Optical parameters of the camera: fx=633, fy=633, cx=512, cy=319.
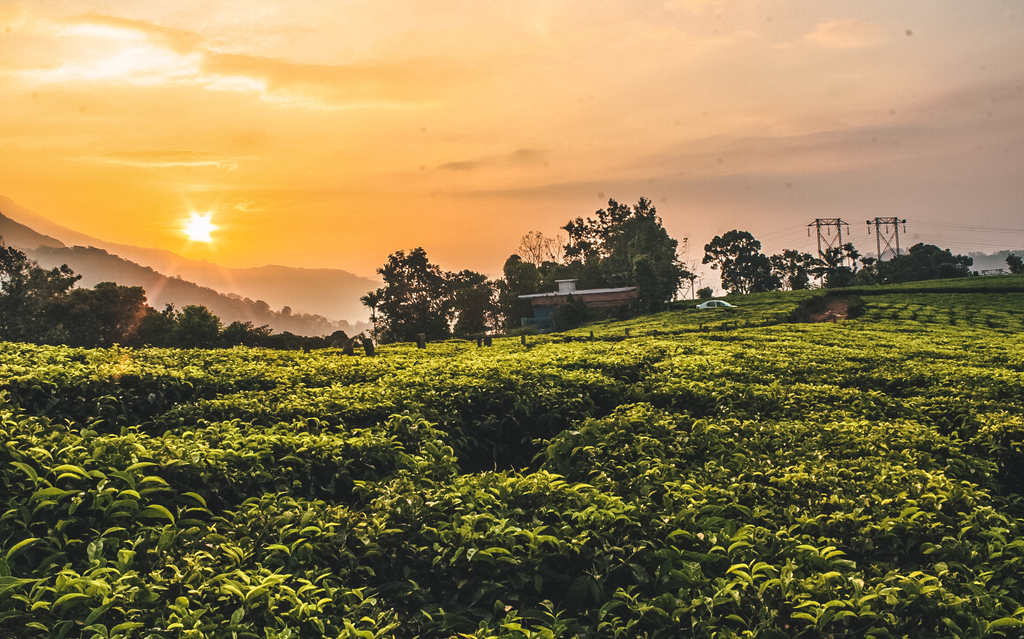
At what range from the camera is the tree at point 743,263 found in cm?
7975

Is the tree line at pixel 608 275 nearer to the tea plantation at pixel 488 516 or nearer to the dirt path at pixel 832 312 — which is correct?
the dirt path at pixel 832 312

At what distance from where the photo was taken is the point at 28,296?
5131 cm

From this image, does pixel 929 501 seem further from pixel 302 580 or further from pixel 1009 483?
pixel 302 580

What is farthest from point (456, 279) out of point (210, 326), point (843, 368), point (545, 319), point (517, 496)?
point (517, 496)

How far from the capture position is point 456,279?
6788cm

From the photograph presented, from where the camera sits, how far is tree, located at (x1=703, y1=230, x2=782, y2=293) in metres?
79.8

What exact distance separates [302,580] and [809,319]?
3852 centimetres

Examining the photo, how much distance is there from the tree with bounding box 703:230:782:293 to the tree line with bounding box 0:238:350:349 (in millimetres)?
63407

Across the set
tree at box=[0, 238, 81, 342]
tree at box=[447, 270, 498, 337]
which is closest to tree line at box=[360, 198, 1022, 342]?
tree at box=[447, 270, 498, 337]

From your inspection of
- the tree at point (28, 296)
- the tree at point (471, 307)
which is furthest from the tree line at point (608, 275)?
the tree at point (28, 296)

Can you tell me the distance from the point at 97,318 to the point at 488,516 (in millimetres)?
48399

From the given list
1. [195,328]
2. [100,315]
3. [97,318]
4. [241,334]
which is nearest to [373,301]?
[100,315]

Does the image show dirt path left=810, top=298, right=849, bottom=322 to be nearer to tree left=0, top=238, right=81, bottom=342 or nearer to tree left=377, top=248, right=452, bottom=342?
tree left=377, top=248, right=452, bottom=342

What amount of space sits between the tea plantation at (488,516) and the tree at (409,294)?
50939 mm
